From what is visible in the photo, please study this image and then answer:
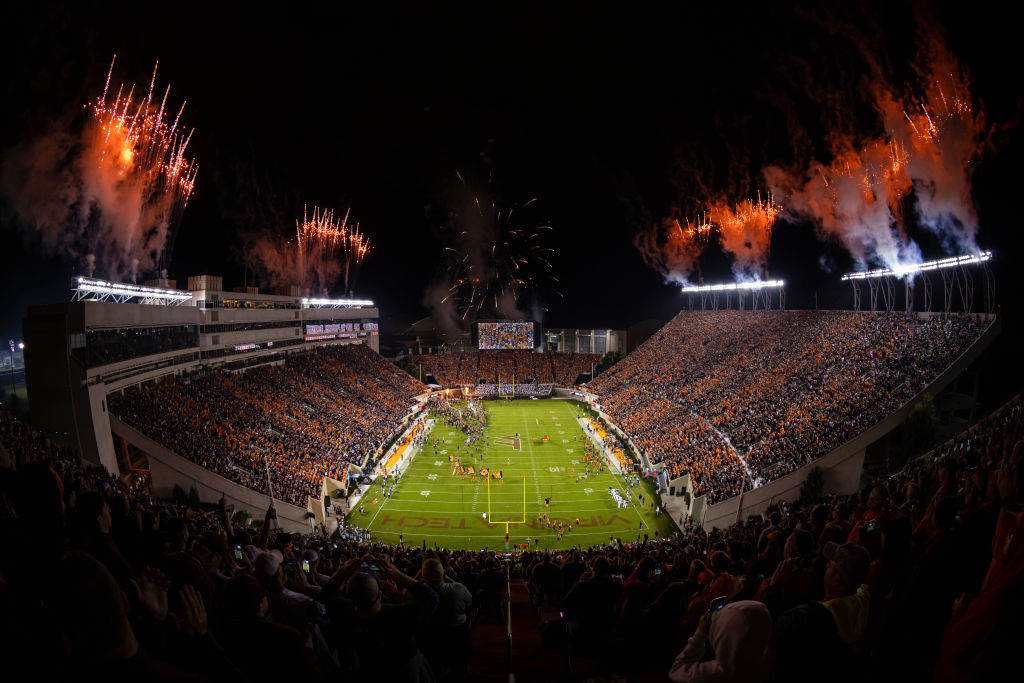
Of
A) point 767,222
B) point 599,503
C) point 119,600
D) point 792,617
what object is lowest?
point 599,503

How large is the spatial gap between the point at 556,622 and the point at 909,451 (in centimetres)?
2437

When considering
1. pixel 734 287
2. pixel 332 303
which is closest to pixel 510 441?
pixel 332 303

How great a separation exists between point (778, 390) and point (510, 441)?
68.8 ft

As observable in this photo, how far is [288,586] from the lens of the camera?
16.4 feet

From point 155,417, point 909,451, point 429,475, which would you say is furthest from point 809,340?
point 155,417

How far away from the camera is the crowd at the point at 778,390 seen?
2561cm

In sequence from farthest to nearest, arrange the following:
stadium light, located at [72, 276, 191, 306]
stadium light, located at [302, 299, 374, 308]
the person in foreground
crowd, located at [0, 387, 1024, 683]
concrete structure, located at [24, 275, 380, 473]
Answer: stadium light, located at [302, 299, 374, 308] < stadium light, located at [72, 276, 191, 306] < concrete structure, located at [24, 275, 380, 473] < the person in foreground < crowd, located at [0, 387, 1024, 683]

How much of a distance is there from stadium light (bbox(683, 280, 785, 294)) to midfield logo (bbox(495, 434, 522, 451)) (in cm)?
3642

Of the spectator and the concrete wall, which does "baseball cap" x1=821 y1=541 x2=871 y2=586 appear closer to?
the spectator

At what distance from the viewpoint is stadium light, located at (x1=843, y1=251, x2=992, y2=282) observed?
94.9 ft

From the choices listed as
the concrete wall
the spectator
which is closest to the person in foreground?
the spectator

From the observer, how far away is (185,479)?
22531mm

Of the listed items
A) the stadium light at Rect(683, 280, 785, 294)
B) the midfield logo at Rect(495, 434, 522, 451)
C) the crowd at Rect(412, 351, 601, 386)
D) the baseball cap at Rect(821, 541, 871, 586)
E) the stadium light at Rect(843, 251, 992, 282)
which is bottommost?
the midfield logo at Rect(495, 434, 522, 451)

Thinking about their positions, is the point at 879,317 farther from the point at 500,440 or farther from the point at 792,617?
the point at 792,617
